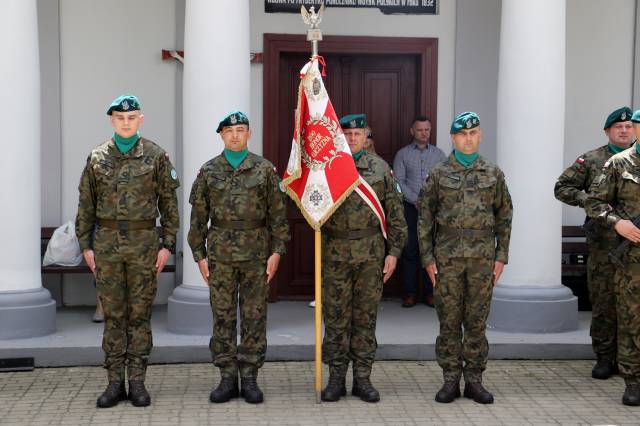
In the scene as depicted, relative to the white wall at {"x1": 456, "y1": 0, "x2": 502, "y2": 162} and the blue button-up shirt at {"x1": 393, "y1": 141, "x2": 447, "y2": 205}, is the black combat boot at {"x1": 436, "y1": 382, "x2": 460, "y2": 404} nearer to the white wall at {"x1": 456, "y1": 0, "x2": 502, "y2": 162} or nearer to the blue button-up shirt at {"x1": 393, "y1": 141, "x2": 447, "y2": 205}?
the blue button-up shirt at {"x1": 393, "y1": 141, "x2": 447, "y2": 205}

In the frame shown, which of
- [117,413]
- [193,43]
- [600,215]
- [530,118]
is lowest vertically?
[117,413]

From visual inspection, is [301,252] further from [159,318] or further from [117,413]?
[117,413]

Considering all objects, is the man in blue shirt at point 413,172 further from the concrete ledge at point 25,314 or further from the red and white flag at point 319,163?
the concrete ledge at point 25,314

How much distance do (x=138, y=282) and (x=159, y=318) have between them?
2804 mm

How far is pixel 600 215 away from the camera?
6793 millimetres

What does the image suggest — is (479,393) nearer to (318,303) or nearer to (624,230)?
(318,303)

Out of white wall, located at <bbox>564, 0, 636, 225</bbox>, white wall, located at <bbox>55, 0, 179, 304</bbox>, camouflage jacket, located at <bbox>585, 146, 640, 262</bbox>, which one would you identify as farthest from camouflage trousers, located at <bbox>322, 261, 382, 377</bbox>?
white wall, located at <bbox>564, 0, 636, 225</bbox>

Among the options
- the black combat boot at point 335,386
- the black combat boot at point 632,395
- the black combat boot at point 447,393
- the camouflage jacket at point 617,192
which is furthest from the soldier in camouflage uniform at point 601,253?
the black combat boot at point 335,386

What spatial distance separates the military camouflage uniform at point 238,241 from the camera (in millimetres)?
6641

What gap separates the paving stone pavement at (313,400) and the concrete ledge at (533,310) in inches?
24.0

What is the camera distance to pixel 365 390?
6.80 meters

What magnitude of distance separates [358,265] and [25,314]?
10.2 ft

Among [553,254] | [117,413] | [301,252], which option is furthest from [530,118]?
[117,413]

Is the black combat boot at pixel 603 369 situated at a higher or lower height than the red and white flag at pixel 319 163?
lower
